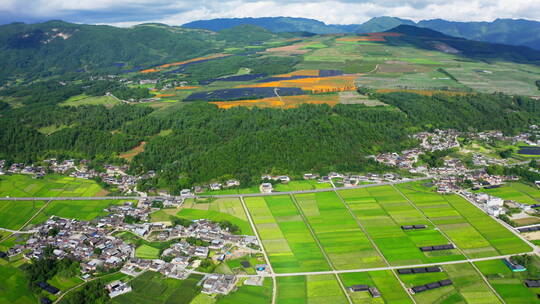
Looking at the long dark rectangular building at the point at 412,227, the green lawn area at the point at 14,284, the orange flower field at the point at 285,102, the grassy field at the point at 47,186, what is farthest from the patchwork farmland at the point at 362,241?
the orange flower field at the point at 285,102

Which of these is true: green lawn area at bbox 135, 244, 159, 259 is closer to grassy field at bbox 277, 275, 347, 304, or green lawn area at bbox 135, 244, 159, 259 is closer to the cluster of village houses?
the cluster of village houses

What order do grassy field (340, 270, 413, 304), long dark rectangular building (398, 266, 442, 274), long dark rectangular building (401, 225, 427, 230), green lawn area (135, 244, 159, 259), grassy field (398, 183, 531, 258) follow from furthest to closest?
long dark rectangular building (401, 225, 427, 230)
grassy field (398, 183, 531, 258)
green lawn area (135, 244, 159, 259)
long dark rectangular building (398, 266, 442, 274)
grassy field (340, 270, 413, 304)

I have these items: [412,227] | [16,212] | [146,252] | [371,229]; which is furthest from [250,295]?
[16,212]

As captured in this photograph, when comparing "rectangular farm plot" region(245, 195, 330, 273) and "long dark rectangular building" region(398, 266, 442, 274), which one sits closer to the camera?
"long dark rectangular building" region(398, 266, 442, 274)

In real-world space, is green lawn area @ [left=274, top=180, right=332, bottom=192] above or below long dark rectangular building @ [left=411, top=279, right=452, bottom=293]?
above

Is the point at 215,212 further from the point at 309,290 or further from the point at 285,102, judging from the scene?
the point at 285,102

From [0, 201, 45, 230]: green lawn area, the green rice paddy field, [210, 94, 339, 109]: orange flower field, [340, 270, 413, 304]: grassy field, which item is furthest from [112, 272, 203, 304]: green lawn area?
[210, 94, 339, 109]: orange flower field
